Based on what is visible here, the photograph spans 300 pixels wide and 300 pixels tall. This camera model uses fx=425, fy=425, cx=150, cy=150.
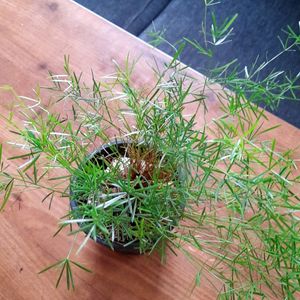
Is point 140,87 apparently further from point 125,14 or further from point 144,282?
point 125,14

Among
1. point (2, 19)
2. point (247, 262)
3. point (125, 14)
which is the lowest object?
point (247, 262)

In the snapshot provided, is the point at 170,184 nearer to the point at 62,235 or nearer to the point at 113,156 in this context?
the point at 113,156

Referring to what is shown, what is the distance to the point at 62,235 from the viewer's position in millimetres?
648

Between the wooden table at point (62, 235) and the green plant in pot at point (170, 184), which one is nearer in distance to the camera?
the green plant in pot at point (170, 184)

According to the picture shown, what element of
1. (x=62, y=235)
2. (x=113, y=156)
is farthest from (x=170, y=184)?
(x=62, y=235)

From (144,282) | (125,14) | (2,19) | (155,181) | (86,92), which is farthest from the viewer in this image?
(125,14)

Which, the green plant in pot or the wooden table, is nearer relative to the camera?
the green plant in pot

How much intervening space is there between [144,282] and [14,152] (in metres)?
0.30

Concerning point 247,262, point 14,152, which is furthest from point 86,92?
point 247,262

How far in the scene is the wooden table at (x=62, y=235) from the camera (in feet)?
2.02

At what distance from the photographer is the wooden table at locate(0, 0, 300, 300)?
0.62m

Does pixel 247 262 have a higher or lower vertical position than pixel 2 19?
lower

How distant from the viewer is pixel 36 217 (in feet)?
2.17

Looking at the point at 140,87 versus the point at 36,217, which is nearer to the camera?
the point at 36,217
